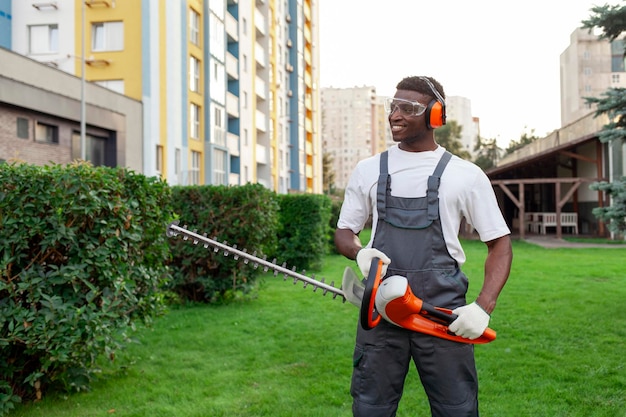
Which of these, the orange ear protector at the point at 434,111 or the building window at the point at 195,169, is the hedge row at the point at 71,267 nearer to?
the orange ear protector at the point at 434,111

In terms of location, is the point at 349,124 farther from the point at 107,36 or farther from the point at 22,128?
the point at 22,128

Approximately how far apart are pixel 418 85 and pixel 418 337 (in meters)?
1.12

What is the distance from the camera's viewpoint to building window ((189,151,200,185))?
33.3 metres

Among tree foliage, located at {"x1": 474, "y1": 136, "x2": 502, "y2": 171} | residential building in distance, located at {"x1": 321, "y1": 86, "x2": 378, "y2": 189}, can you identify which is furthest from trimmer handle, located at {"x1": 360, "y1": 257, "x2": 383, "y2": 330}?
residential building in distance, located at {"x1": 321, "y1": 86, "x2": 378, "y2": 189}

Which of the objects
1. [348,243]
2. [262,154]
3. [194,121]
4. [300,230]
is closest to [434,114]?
[348,243]

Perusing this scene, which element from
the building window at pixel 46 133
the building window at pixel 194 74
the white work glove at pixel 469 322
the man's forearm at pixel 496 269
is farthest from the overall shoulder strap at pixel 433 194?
the building window at pixel 194 74

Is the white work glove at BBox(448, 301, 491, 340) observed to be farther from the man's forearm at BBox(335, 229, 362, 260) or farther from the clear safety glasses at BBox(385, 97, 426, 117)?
the clear safety glasses at BBox(385, 97, 426, 117)

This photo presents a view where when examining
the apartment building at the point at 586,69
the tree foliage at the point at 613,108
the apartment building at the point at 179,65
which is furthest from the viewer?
the apartment building at the point at 586,69

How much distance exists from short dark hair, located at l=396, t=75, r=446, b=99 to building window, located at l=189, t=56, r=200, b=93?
103ft

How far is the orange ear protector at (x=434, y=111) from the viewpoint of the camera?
2.90 metres

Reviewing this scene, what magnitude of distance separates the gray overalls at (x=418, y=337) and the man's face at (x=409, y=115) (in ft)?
0.62

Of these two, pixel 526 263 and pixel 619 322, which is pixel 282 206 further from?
pixel 619 322

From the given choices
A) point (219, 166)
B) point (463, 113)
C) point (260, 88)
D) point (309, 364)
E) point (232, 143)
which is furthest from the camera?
point (463, 113)

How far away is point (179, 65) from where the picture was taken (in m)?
31.6
